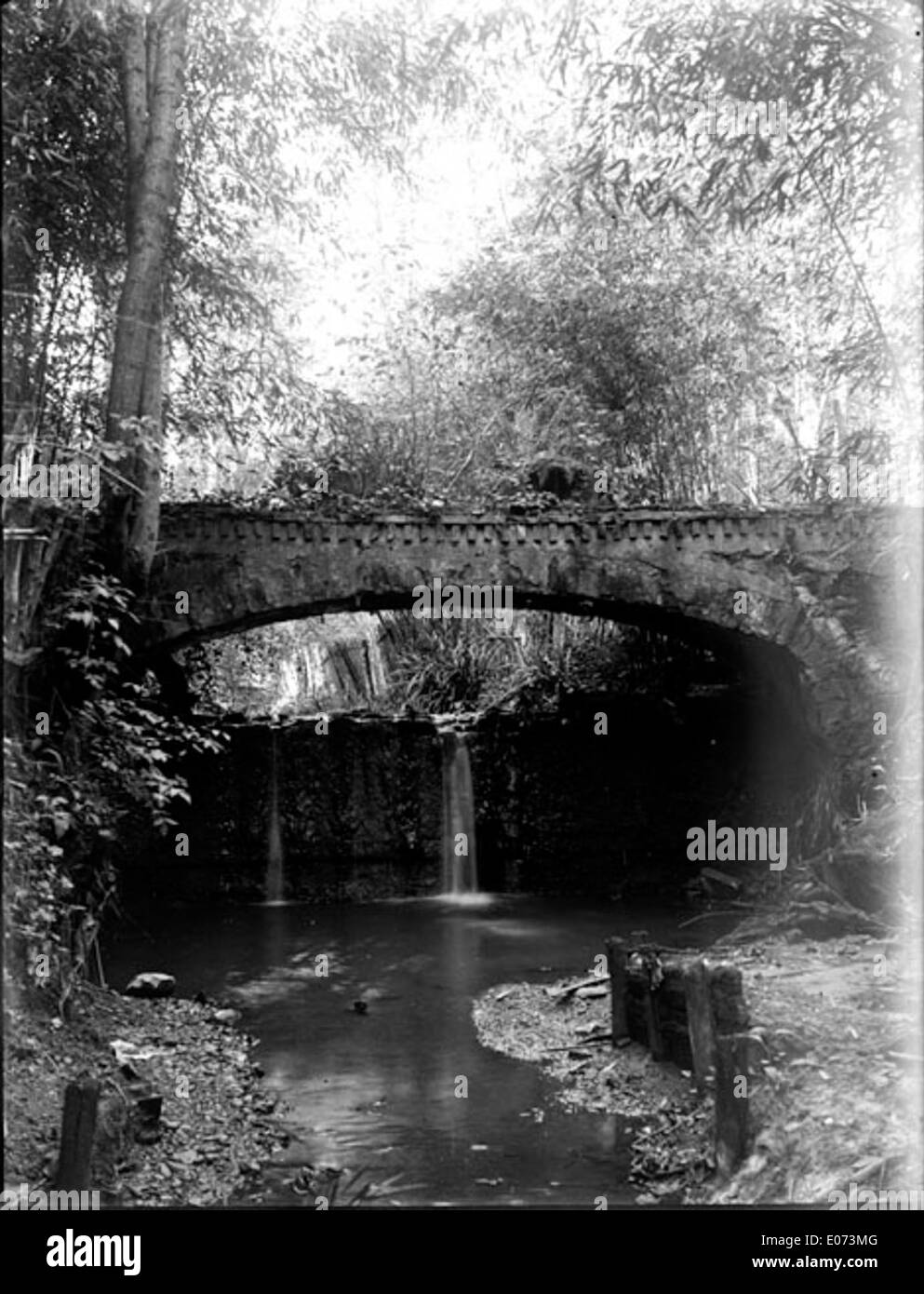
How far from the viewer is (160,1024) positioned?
7.22 metres

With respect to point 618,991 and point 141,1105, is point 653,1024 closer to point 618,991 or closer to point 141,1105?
point 618,991

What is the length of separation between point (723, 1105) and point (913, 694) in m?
3.22

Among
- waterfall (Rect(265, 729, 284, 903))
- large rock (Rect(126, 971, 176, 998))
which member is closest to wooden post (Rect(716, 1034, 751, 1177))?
large rock (Rect(126, 971, 176, 998))

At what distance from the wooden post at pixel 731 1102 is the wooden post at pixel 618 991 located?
6.74ft

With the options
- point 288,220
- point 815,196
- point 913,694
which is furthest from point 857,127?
point 288,220

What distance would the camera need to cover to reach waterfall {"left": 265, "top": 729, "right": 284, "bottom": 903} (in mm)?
13000

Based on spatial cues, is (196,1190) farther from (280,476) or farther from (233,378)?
(280,476)

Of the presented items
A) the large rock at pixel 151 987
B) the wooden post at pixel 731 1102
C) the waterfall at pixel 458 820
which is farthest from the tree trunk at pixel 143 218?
the waterfall at pixel 458 820

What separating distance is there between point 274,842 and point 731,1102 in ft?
29.8

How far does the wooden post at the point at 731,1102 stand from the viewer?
4.54 metres

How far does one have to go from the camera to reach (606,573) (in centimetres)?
1112

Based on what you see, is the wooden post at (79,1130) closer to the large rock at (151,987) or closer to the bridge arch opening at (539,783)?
the large rock at (151,987)

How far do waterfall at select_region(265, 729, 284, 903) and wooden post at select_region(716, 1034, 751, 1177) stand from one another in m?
8.79
